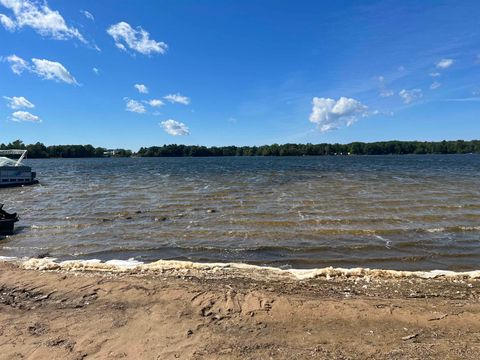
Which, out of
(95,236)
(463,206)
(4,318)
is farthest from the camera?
(463,206)

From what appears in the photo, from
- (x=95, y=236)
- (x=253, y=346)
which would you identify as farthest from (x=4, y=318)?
(x=95, y=236)

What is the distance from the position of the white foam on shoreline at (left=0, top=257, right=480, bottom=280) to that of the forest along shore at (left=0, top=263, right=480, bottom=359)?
0.39m

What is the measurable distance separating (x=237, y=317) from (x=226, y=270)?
3.60 m

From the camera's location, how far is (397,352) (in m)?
5.70

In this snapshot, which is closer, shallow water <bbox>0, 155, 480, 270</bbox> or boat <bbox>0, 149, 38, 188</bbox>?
shallow water <bbox>0, 155, 480, 270</bbox>

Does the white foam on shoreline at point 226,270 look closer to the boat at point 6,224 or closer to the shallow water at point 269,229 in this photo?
the shallow water at point 269,229

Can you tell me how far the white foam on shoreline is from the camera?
10.0 meters

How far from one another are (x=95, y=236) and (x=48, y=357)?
11069mm

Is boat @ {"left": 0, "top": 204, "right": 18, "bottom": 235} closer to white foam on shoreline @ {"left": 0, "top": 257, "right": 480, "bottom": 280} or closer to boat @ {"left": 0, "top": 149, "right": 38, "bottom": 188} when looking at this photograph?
white foam on shoreline @ {"left": 0, "top": 257, "right": 480, "bottom": 280}

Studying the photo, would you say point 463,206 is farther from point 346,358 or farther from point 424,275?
point 346,358

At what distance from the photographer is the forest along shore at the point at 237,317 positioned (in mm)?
5906

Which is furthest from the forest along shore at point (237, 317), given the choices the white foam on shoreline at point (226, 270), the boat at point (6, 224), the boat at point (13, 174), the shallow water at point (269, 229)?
the boat at point (13, 174)

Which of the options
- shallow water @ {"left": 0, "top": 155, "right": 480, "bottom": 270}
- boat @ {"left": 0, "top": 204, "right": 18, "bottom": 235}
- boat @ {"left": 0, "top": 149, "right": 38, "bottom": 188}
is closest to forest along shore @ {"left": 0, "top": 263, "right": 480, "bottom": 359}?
shallow water @ {"left": 0, "top": 155, "right": 480, "bottom": 270}

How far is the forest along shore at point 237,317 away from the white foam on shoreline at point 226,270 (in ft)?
1.27
